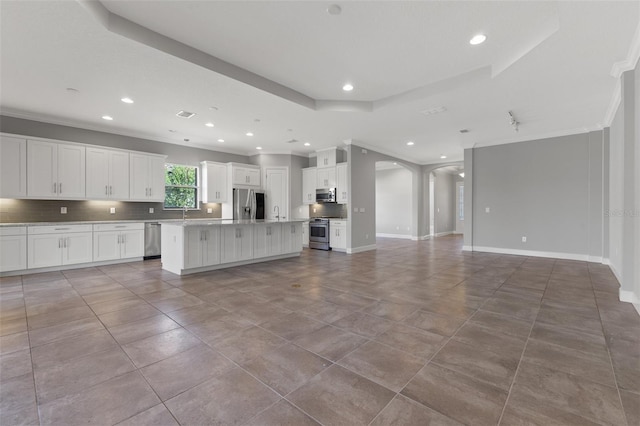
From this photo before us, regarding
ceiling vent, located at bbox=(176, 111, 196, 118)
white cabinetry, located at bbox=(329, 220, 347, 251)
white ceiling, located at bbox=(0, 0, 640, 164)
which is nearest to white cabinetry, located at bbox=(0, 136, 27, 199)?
white ceiling, located at bbox=(0, 0, 640, 164)

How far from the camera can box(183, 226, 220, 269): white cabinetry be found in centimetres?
486

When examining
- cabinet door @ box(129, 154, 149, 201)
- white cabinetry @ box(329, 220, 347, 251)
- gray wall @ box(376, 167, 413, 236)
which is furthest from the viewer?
gray wall @ box(376, 167, 413, 236)

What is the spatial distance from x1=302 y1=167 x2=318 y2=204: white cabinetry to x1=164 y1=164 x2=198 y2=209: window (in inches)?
127

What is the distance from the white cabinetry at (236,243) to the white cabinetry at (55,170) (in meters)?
3.26

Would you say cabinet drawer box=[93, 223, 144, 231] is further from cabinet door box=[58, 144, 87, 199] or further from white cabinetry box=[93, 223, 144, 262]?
cabinet door box=[58, 144, 87, 199]

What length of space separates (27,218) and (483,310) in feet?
26.2

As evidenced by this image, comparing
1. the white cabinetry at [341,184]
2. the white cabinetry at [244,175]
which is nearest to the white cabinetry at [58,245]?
the white cabinetry at [244,175]

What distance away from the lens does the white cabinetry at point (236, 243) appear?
5.39m

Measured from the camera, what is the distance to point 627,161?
136 inches

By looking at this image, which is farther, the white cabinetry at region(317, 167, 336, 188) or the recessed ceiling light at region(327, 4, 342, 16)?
the white cabinetry at region(317, 167, 336, 188)

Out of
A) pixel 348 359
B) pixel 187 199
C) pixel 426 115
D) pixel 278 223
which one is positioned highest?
pixel 426 115

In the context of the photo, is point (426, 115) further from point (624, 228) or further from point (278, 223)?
point (278, 223)

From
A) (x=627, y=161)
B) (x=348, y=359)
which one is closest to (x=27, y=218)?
(x=348, y=359)

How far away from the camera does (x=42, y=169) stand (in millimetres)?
5301
